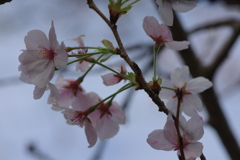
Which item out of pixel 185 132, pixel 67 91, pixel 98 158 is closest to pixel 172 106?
pixel 185 132

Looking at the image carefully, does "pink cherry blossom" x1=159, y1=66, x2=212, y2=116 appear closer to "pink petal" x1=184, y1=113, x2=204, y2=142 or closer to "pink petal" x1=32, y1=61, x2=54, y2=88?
"pink petal" x1=184, y1=113, x2=204, y2=142

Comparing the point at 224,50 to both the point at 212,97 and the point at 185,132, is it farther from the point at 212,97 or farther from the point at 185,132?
the point at 185,132

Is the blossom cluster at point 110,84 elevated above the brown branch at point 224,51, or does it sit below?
above

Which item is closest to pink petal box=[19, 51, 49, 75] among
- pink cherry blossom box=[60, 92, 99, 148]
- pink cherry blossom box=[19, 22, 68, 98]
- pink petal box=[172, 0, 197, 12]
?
pink cherry blossom box=[19, 22, 68, 98]

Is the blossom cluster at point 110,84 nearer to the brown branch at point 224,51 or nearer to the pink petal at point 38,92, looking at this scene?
the pink petal at point 38,92

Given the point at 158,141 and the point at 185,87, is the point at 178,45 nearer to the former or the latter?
the point at 185,87

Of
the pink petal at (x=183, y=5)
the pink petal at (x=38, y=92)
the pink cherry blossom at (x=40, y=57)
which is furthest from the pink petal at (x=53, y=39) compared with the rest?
the pink petal at (x=183, y=5)

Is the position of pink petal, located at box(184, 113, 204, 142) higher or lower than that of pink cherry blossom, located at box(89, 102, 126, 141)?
lower
